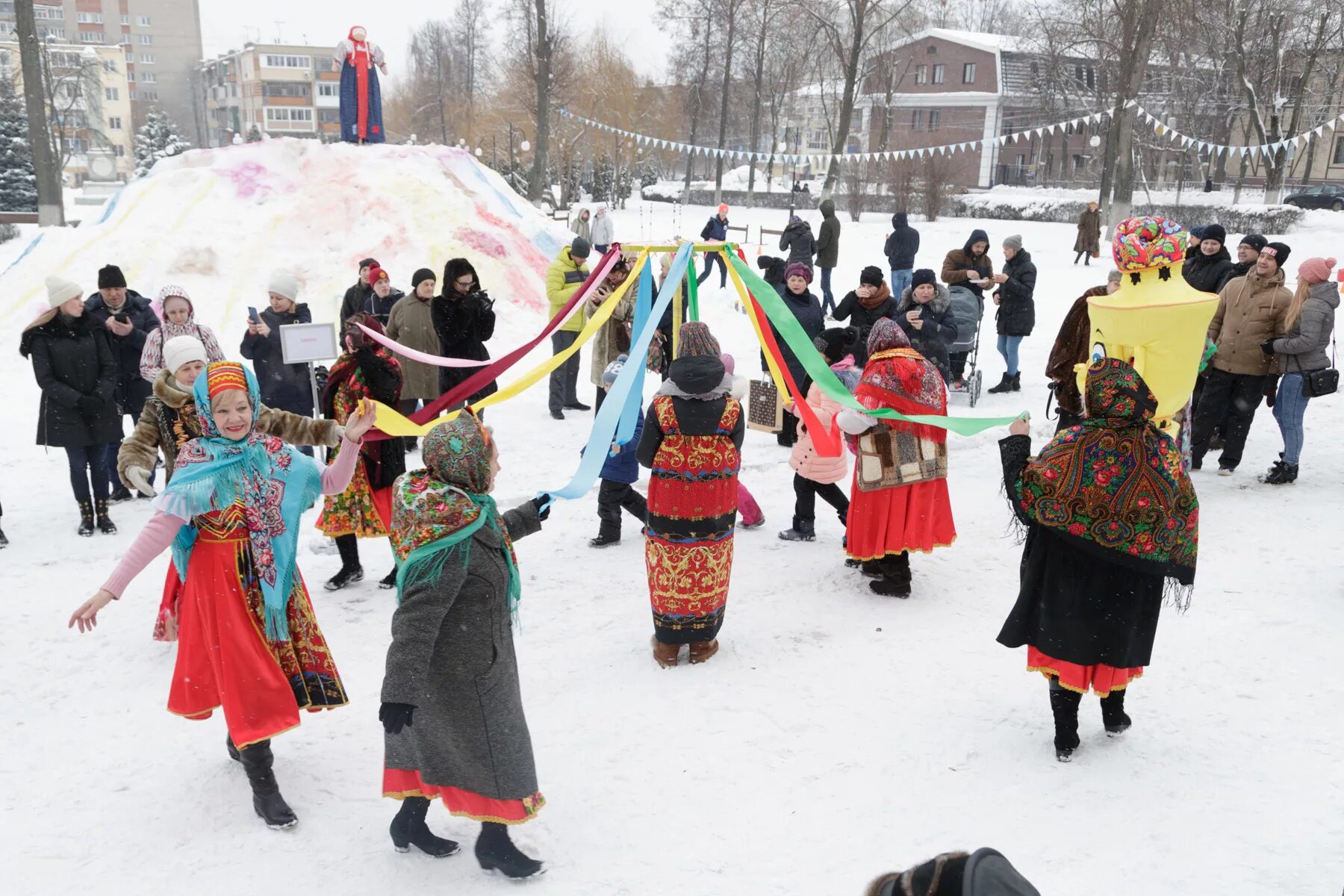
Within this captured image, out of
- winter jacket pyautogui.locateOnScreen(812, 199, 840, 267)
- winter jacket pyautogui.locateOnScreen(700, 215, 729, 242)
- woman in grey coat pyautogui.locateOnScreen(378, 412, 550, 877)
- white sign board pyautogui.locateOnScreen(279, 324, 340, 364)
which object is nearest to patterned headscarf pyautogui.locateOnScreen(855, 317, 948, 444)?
woman in grey coat pyautogui.locateOnScreen(378, 412, 550, 877)

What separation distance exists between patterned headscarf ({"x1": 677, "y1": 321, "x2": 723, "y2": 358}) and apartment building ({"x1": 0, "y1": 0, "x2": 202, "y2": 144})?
317 ft

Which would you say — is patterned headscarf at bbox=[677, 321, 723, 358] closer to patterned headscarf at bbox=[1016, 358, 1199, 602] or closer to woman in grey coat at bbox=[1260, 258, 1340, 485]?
patterned headscarf at bbox=[1016, 358, 1199, 602]

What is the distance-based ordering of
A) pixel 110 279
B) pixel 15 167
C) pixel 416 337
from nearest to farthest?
pixel 110 279
pixel 416 337
pixel 15 167

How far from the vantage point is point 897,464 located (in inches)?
221

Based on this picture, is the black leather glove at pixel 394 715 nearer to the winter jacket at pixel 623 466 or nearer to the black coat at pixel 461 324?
the winter jacket at pixel 623 466

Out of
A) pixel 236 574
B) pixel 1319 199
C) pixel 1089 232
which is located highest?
pixel 1319 199

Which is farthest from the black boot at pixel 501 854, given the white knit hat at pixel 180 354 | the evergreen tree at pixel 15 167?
the evergreen tree at pixel 15 167

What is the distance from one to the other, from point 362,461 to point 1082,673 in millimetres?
4151

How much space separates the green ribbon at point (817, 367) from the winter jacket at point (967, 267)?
437 centimetres

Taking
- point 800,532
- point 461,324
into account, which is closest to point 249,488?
point 800,532

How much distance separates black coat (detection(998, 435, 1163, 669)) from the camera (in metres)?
3.85

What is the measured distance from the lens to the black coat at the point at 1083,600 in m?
3.85

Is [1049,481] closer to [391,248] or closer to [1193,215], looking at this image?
[391,248]

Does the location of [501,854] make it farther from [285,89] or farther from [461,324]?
[285,89]
